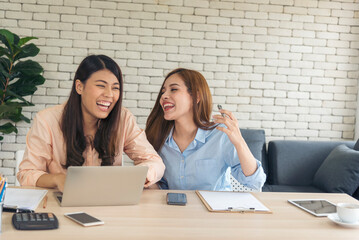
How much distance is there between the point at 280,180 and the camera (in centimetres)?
372

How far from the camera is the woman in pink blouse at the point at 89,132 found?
6.54 feet

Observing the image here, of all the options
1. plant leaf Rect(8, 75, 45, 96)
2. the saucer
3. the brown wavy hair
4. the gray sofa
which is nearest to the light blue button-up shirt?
the brown wavy hair

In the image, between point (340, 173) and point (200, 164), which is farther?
point (340, 173)

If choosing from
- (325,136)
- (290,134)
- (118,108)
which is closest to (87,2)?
(118,108)

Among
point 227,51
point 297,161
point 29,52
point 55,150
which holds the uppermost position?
point 227,51

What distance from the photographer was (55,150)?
2020 mm

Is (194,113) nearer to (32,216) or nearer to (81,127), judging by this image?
(81,127)

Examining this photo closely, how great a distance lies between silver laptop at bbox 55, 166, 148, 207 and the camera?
149 centimetres

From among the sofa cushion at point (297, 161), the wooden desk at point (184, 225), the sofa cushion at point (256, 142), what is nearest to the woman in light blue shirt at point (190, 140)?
the wooden desk at point (184, 225)

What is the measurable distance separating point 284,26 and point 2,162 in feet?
9.46

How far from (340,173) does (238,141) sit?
158 centimetres

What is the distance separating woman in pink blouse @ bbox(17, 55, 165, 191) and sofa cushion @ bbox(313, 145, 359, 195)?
1.72m

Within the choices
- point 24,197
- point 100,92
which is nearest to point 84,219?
point 24,197

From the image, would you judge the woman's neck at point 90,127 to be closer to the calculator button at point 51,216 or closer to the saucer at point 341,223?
the calculator button at point 51,216
